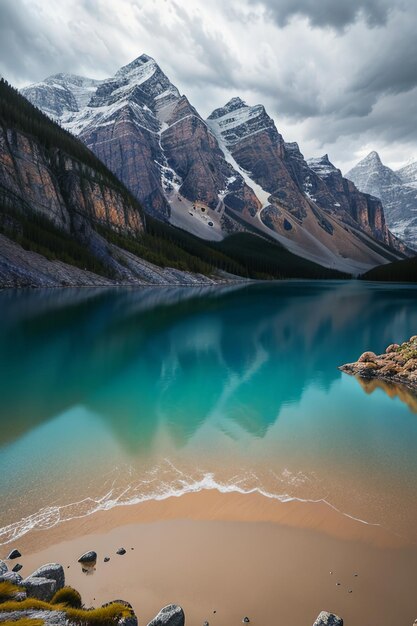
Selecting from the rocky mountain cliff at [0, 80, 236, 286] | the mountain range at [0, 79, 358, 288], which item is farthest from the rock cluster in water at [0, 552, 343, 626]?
the mountain range at [0, 79, 358, 288]

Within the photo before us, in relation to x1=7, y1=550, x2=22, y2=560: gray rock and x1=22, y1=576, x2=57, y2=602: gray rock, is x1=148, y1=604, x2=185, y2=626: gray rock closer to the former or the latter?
x1=22, y1=576, x2=57, y2=602: gray rock

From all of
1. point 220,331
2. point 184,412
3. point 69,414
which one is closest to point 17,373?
point 69,414

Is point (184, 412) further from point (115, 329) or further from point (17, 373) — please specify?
point (115, 329)

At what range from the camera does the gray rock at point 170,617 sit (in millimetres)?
5500

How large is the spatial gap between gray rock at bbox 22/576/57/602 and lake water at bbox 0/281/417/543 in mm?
2599

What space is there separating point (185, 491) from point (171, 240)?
17700 cm

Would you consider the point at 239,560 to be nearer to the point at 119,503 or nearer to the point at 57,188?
the point at 119,503

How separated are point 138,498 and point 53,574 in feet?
10.8

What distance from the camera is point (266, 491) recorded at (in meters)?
9.94

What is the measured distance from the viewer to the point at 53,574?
632 cm

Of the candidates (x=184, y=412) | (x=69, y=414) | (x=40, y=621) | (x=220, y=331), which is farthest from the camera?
(x=220, y=331)

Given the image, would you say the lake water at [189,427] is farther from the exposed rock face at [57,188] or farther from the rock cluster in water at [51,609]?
the exposed rock face at [57,188]

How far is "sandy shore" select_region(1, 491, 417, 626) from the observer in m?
6.25

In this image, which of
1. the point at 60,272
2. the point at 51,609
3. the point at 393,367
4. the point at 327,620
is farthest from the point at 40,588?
the point at 60,272
